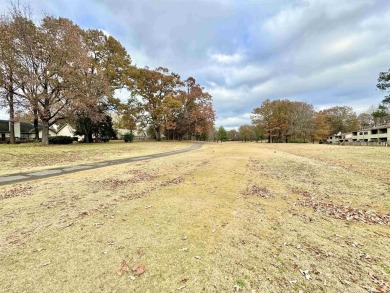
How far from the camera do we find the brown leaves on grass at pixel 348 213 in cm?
485

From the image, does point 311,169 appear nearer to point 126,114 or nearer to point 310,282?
point 310,282

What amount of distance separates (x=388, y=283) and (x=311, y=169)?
9224 mm

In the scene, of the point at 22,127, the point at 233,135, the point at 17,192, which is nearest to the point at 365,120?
the point at 233,135

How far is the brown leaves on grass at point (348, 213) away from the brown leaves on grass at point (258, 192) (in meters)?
1.05

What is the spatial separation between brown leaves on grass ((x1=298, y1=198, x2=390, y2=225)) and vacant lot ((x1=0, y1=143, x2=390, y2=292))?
0.03m

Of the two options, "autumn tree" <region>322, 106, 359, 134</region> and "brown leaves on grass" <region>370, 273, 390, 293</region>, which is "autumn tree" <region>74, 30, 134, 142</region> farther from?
"autumn tree" <region>322, 106, 359, 134</region>

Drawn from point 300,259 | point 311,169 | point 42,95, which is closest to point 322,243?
point 300,259

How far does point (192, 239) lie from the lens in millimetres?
3770

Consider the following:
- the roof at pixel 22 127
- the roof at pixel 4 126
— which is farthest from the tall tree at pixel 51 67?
the roof at pixel 4 126

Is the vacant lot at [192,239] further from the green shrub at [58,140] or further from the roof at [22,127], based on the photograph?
the roof at [22,127]

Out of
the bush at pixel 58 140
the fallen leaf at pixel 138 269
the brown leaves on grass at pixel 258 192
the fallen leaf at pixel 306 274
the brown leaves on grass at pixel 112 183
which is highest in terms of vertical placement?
the bush at pixel 58 140

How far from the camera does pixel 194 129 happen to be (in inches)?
1785

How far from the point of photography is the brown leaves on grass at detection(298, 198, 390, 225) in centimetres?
485

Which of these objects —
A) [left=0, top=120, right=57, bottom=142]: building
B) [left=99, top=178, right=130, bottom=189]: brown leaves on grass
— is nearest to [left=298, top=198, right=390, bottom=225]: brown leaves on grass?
[left=99, top=178, right=130, bottom=189]: brown leaves on grass
